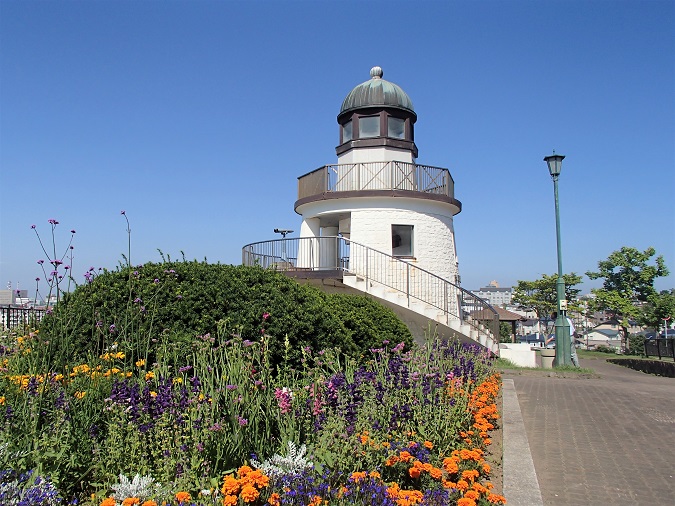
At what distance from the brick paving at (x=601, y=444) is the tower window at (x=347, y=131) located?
1217cm

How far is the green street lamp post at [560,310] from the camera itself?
639 inches

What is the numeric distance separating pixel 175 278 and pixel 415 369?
3286mm

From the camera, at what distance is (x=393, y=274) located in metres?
17.9

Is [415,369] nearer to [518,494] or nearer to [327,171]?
[518,494]

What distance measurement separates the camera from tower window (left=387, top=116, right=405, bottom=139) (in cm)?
2031

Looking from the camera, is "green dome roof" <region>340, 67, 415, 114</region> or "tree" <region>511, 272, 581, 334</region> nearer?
"green dome roof" <region>340, 67, 415, 114</region>

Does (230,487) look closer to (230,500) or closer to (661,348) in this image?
(230,500)

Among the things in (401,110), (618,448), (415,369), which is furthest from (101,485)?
(401,110)

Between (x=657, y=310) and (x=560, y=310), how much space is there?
30.1 m

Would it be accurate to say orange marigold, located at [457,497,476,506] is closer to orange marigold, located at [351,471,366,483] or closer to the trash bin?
orange marigold, located at [351,471,366,483]

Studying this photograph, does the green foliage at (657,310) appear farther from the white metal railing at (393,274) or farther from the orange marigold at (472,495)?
the orange marigold at (472,495)

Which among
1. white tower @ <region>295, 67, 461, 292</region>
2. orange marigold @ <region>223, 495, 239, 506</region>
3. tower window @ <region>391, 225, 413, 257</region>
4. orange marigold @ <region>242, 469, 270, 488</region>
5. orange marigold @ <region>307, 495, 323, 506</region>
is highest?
white tower @ <region>295, 67, 461, 292</region>

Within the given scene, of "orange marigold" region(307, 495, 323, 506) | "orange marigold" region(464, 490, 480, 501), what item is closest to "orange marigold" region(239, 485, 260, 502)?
"orange marigold" region(307, 495, 323, 506)

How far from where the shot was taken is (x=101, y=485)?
3885 mm
